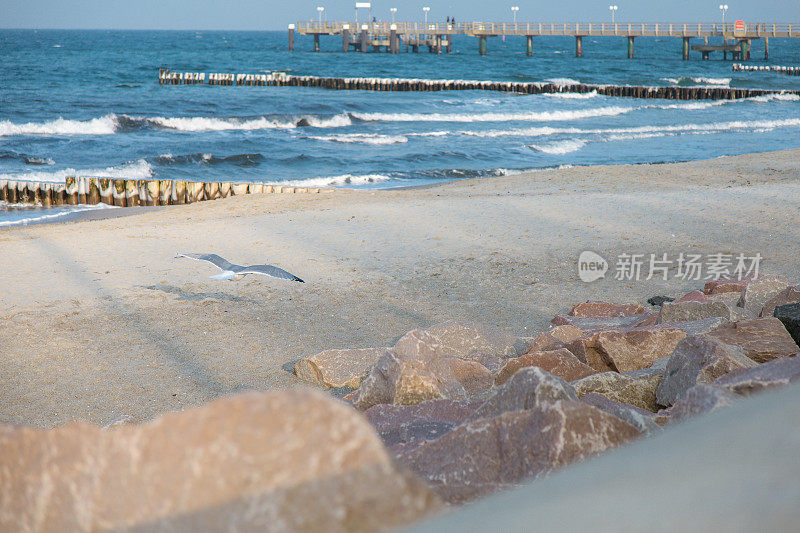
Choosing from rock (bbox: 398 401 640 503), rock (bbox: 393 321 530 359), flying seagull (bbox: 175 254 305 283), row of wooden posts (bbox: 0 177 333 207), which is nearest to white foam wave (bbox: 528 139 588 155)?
row of wooden posts (bbox: 0 177 333 207)

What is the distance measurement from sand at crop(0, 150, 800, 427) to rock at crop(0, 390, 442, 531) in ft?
9.88

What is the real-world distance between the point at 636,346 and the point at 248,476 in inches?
120

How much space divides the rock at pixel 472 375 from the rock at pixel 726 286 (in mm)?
2339

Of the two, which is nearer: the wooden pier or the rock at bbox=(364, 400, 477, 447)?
the rock at bbox=(364, 400, 477, 447)

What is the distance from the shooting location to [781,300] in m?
4.09

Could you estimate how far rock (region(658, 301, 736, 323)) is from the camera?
4148mm

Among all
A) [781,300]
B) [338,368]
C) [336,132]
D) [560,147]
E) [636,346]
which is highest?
[336,132]

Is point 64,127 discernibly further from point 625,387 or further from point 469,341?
point 625,387

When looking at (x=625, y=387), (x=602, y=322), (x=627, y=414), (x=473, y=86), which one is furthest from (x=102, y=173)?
(x=473, y=86)

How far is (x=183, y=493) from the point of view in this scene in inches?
36.5

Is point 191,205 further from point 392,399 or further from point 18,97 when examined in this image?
point 18,97

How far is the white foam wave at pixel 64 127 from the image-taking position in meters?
20.7

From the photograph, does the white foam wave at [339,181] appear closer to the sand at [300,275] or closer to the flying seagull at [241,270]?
the sand at [300,275]

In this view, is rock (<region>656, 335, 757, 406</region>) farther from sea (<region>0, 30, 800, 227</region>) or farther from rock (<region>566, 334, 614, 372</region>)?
sea (<region>0, 30, 800, 227</region>)
